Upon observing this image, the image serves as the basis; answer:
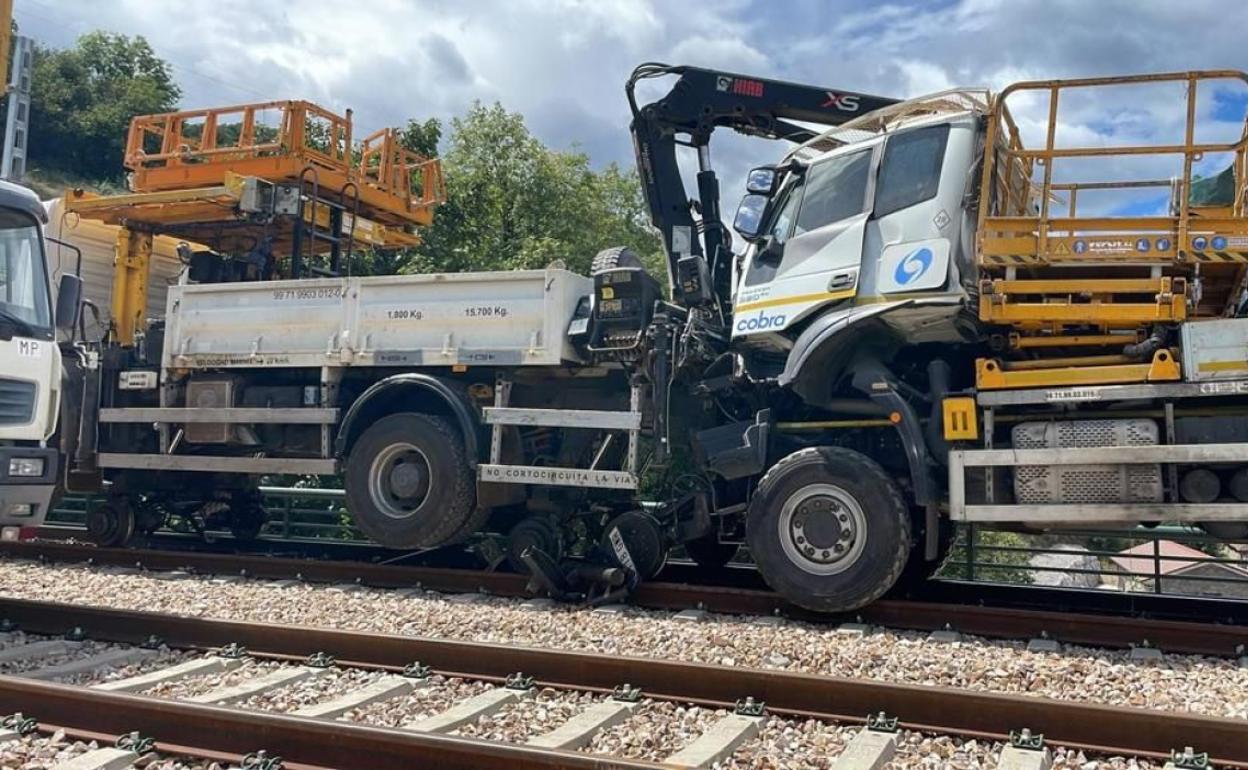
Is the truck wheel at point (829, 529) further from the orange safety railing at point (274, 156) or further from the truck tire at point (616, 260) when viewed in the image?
the orange safety railing at point (274, 156)

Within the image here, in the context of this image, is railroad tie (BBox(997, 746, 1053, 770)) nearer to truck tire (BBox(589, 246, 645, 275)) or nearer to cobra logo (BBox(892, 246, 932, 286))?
cobra logo (BBox(892, 246, 932, 286))

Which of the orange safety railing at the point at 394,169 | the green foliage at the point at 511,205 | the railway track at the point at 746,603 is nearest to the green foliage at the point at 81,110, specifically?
the green foliage at the point at 511,205

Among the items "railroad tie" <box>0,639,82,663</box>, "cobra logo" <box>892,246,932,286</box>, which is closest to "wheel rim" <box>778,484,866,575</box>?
"cobra logo" <box>892,246,932,286</box>

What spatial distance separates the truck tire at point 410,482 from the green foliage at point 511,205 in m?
16.6

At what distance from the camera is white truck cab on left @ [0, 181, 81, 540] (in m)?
6.94

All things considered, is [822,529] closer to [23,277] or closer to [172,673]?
[172,673]

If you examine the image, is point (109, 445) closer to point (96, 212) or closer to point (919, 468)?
point (96, 212)

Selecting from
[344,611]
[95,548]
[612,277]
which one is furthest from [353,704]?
[95,548]

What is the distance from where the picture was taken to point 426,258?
82.8 feet

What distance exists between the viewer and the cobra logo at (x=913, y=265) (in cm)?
689

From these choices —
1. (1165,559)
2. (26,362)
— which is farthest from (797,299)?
(26,362)

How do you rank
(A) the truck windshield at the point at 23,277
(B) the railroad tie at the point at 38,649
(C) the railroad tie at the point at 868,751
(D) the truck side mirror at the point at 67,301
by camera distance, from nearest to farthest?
1. (C) the railroad tie at the point at 868,751
2. (B) the railroad tie at the point at 38,649
3. (A) the truck windshield at the point at 23,277
4. (D) the truck side mirror at the point at 67,301

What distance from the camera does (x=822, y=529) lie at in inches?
278

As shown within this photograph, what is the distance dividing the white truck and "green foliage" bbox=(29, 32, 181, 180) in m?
50.7
